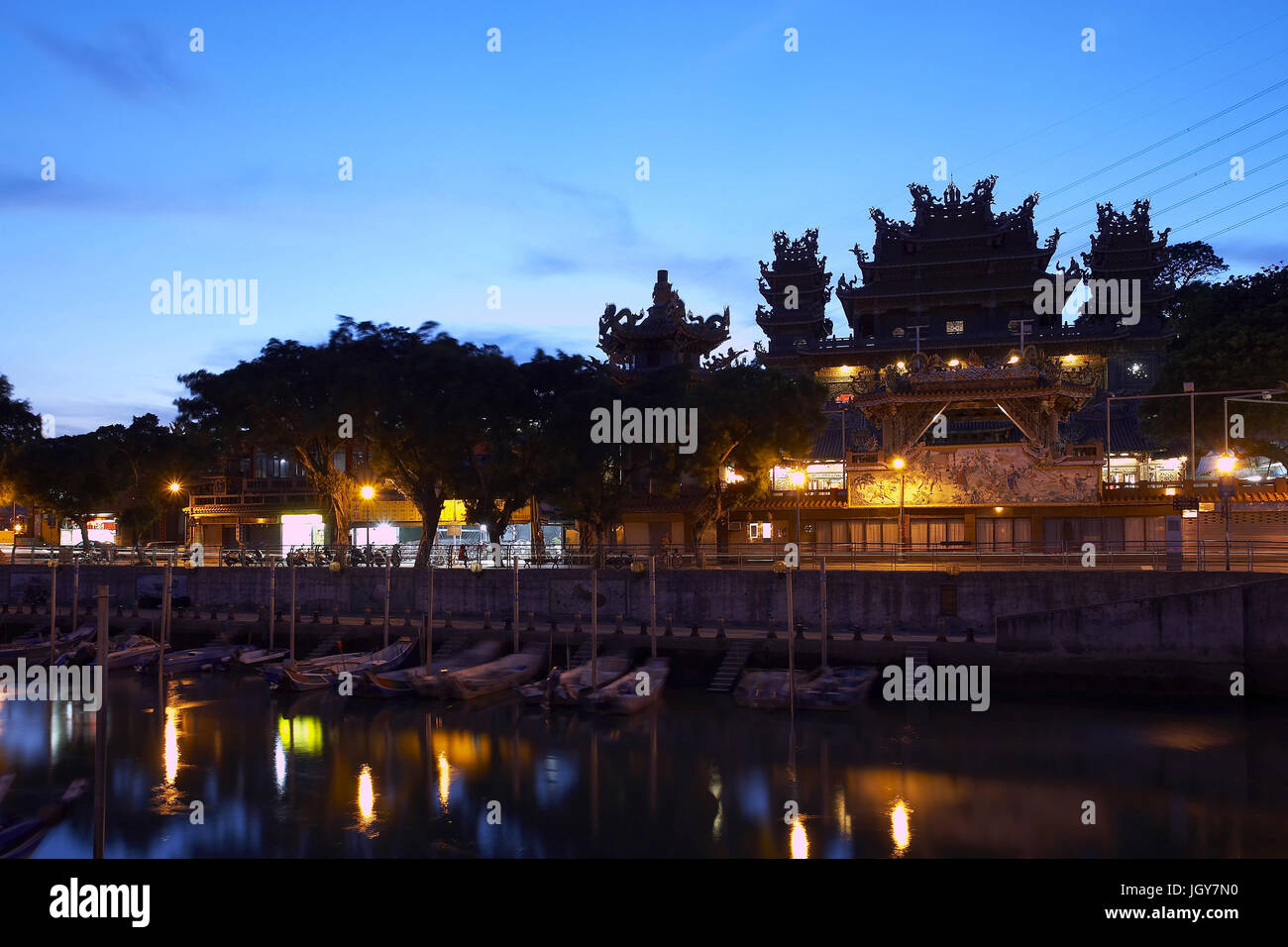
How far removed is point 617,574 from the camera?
173 feet

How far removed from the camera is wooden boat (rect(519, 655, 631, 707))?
41.6 metres

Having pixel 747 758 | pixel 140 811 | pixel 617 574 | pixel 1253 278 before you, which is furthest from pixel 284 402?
pixel 1253 278

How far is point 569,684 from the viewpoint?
1673 inches

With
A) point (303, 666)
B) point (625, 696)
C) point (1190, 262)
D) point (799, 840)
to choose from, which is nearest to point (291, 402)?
point (303, 666)

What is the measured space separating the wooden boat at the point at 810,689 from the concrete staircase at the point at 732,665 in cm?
180

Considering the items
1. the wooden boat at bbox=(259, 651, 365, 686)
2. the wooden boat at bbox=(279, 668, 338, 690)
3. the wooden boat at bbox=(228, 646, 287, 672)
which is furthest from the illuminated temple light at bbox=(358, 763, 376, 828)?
the wooden boat at bbox=(228, 646, 287, 672)

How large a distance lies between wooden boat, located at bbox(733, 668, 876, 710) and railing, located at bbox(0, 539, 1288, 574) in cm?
706

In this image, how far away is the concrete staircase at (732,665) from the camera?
4384 centimetres

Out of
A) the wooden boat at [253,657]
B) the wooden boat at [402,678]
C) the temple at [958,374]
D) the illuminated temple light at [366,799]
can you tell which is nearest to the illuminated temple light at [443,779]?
the illuminated temple light at [366,799]

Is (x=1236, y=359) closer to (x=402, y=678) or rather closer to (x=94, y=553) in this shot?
(x=402, y=678)

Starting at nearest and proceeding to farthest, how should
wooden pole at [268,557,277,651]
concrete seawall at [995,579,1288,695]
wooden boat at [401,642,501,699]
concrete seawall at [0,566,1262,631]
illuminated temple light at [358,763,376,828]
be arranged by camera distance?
illuminated temple light at [358,763,376,828]
concrete seawall at [995,579,1288,695]
concrete seawall at [0,566,1262,631]
wooden boat at [401,642,501,699]
wooden pole at [268,557,277,651]

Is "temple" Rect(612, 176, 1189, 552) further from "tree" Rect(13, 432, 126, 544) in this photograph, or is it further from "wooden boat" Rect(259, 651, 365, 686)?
"tree" Rect(13, 432, 126, 544)

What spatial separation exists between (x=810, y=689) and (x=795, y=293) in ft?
215
